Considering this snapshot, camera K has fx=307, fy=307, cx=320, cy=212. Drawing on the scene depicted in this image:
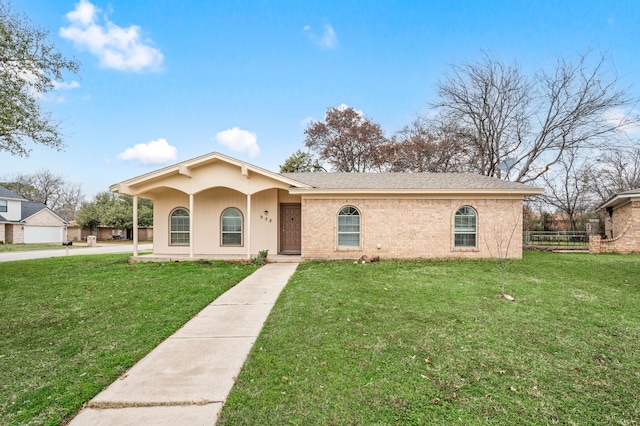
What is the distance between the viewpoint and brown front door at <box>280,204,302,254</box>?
528 inches

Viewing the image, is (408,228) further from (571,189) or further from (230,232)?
(571,189)

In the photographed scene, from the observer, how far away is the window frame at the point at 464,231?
11.8 m

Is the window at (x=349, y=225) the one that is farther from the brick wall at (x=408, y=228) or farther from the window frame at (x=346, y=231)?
the brick wall at (x=408, y=228)

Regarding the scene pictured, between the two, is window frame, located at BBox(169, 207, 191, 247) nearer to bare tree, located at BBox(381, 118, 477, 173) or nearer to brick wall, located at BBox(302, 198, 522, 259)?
brick wall, located at BBox(302, 198, 522, 259)

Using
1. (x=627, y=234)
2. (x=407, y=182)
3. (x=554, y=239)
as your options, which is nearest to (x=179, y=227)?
(x=407, y=182)

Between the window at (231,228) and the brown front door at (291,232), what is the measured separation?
1.90 meters

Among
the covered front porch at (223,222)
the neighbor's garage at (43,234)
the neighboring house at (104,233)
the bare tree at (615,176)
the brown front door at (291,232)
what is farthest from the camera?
the neighboring house at (104,233)

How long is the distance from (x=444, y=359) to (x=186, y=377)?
2.85m

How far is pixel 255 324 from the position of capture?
493cm

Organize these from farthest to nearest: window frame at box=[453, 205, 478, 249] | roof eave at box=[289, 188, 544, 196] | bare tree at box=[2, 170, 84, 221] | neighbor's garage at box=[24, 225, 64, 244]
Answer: bare tree at box=[2, 170, 84, 221] < neighbor's garage at box=[24, 225, 64, 244] < window frame at box=[453, 205, 478, 249] < roof eave at box=[289, 188, 544, 196]

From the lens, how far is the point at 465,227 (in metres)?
11.9

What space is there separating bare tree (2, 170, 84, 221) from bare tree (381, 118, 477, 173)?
46.7m

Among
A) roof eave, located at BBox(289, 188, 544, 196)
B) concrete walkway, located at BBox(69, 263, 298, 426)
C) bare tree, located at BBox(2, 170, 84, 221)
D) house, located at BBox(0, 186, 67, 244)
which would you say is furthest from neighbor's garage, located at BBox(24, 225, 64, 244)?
concrete walkway, located at BBox(69, 263, 298, 426)

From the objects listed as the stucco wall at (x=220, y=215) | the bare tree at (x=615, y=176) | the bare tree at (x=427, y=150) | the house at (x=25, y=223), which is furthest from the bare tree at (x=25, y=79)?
the bare tree at (x=615, y=176)
